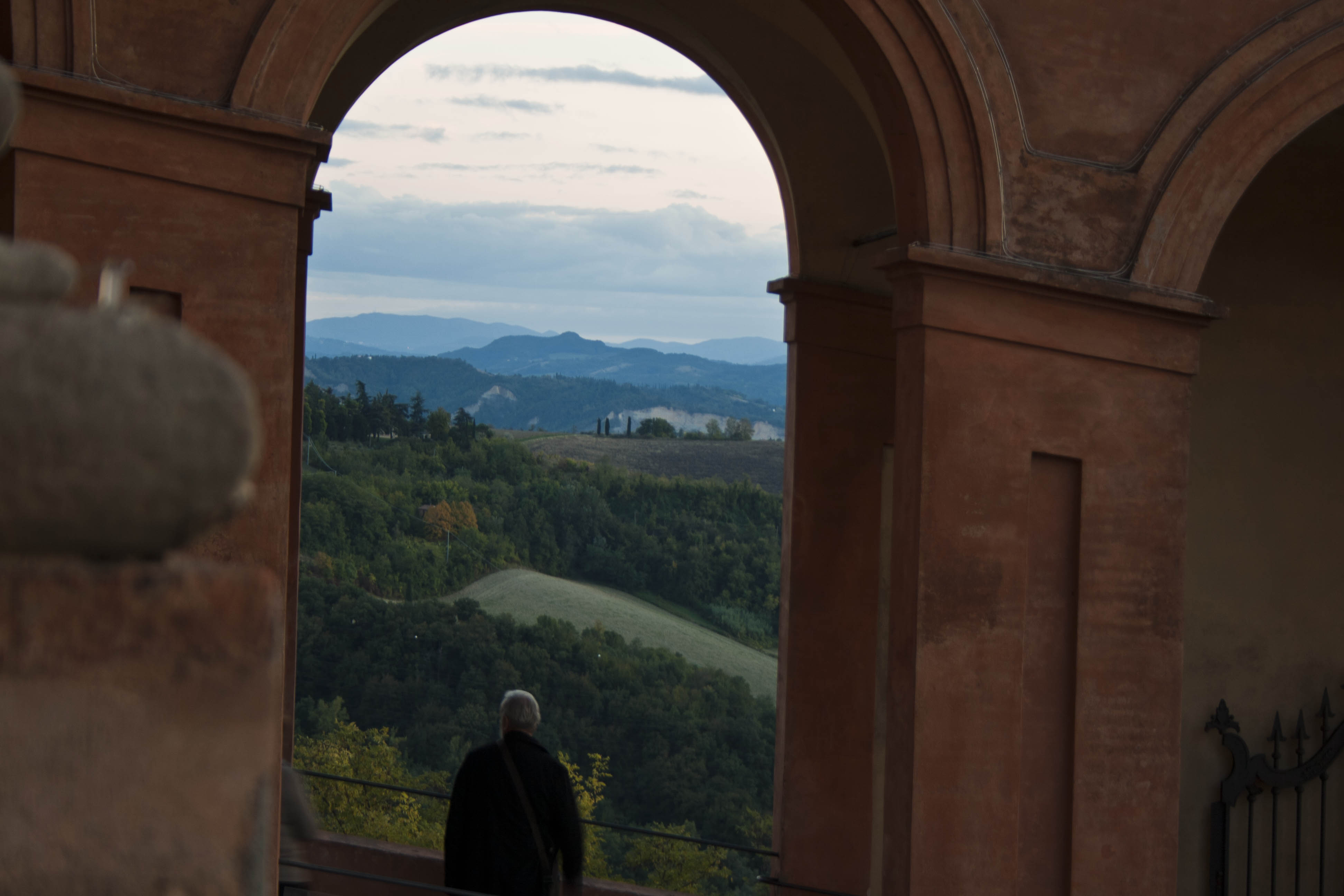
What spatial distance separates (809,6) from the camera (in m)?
5.40

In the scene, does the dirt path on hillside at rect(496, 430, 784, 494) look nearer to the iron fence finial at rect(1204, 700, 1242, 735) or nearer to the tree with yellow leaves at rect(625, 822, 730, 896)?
the tree with yellow leaves at rect(625, 822, 730, 896)

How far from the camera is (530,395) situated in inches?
2312

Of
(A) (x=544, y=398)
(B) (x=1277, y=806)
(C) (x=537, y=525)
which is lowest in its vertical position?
(C) (x=537, y=525)

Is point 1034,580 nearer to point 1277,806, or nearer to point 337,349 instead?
point 1277,806

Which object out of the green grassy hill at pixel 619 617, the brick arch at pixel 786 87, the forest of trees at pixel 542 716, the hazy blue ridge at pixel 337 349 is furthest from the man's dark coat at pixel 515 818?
the hazy blue ridge at pixel 337 349

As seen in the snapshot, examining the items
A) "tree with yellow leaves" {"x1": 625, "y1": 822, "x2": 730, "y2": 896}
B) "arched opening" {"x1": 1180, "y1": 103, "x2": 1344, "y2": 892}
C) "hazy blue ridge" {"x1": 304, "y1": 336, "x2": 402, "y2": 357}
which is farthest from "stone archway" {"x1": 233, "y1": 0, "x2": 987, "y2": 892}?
"hazy blue ridge" {"x1": 304, "y1": 336, "x2": 402, "y2": 357}

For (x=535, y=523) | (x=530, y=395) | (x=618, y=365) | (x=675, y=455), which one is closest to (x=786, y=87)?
(x=535, y=523)

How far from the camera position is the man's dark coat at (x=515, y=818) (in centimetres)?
484

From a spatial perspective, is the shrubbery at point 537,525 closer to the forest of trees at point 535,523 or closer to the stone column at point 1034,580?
the forest of trees at point 535,523

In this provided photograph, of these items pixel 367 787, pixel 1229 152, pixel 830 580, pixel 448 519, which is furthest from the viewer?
pixel 448 519

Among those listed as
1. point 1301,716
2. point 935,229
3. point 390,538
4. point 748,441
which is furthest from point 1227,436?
point 748,441

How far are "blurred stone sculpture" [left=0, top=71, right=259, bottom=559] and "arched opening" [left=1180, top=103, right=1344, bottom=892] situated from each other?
7.91 m

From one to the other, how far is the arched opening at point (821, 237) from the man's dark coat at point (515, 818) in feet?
9.49

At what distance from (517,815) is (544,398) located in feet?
177
